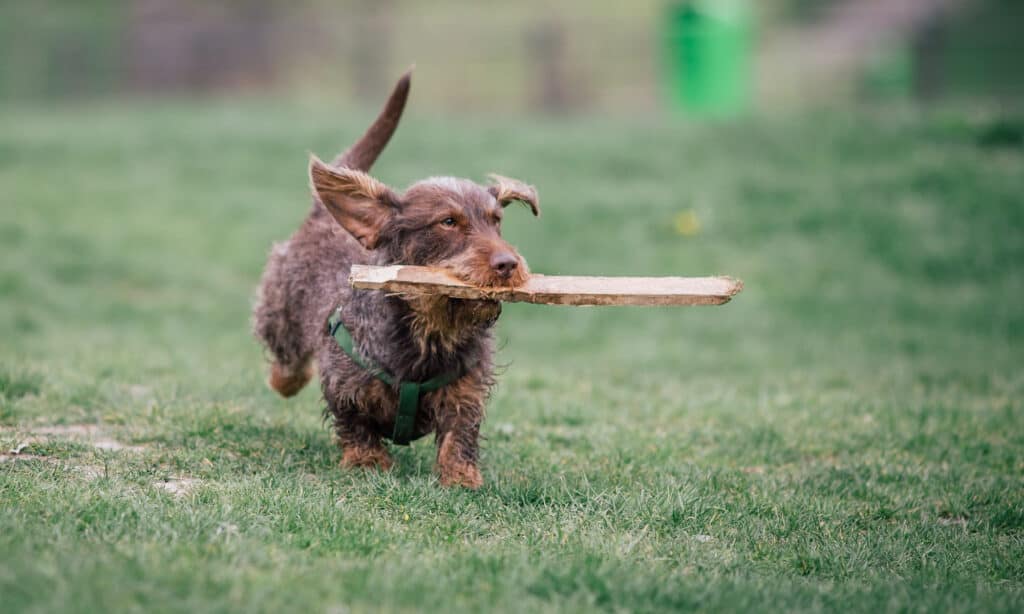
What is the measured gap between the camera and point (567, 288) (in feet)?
16.9

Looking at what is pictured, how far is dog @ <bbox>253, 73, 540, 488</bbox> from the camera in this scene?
5.43 m

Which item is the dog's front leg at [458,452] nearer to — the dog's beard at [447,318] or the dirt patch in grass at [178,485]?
the dog's beard at [447,318]

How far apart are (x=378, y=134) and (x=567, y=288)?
232 centimetres

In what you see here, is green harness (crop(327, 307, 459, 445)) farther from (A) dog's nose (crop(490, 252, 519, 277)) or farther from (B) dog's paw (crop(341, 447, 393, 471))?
(A) dog's nose (crop(490, 252, 519, 277))

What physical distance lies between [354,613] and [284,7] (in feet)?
114

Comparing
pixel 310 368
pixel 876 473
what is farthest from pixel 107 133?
pixel 876 473

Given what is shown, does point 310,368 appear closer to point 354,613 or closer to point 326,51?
point 354,613

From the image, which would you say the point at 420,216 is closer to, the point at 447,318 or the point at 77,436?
the point at 447,318

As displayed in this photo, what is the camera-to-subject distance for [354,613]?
380 centimetres

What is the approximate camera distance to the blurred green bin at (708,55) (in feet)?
68.1

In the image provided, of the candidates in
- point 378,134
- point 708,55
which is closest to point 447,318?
point 378,134

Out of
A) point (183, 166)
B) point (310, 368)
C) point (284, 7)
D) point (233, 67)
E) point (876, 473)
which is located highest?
point (284, 7)

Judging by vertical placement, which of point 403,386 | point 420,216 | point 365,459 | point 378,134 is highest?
point 378,134

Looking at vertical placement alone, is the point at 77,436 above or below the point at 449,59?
below
